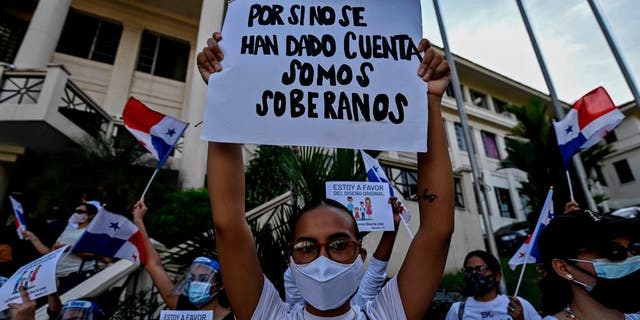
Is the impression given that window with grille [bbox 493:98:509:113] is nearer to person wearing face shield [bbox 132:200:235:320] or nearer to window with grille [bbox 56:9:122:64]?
window with grille [bbox 56:9:122:64]

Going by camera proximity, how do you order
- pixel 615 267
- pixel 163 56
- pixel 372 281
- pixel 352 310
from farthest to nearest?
pixel 163 56 → pixel 372 281 → pixel 615 267 → pixel 352 310

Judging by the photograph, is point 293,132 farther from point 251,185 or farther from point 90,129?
point 90,129

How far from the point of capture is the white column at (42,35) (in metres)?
8.51

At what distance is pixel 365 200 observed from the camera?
3.32 meters

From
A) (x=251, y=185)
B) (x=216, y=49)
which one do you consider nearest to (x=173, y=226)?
(x=251, y=185)

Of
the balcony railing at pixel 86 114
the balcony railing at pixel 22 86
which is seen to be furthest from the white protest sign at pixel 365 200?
the balcony railing at pixel 22 86

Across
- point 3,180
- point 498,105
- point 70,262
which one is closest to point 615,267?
point 70,262

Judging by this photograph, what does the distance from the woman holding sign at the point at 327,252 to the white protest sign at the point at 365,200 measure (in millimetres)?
1819

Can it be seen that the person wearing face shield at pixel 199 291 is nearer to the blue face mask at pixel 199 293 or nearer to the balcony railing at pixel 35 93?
the blue face mask at pixel 199 293

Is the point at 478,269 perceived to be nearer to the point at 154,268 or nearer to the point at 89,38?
the point at 154,268

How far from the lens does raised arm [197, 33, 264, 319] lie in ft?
3.87

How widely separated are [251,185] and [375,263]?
6.10m

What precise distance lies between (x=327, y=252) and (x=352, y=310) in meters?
0.27

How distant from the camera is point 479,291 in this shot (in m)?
3.00
